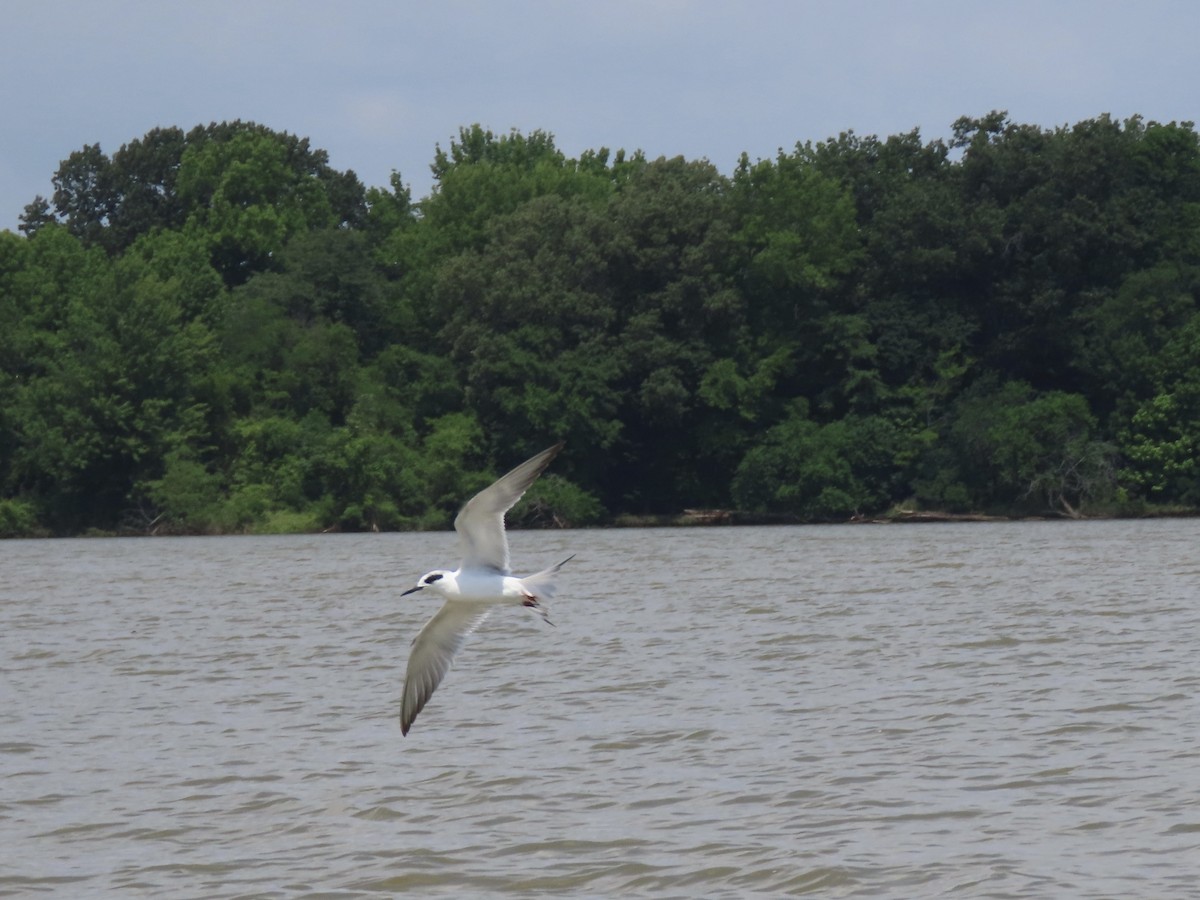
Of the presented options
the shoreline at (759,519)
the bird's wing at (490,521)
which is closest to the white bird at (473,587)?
the bird's wing at (490,521)

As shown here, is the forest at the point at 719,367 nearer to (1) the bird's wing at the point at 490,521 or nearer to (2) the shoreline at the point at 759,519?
(2) the shoreline at the point at 759,519

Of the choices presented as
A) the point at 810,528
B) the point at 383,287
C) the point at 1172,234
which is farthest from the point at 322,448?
the point at 1172,234

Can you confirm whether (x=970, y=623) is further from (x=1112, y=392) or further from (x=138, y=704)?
(x=1112, y=392)

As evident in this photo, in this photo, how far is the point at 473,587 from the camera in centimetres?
1288

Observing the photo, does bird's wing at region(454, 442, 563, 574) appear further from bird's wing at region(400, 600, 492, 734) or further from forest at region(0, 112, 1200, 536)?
forest at region(0, 112, 1200, 536)

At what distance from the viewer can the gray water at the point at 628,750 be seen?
10672 millimetres

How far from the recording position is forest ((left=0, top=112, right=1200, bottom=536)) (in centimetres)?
5862

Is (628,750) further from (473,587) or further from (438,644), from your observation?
(473,587)

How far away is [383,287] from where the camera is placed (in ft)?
230

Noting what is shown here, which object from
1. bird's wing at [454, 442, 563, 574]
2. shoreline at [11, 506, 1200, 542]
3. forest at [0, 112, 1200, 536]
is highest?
forest at [0, 112, 1200, 536]

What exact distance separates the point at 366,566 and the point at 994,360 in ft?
98.8

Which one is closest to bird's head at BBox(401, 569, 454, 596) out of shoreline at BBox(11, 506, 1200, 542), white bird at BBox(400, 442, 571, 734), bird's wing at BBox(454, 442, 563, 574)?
white bird at BBox(400, 442, 571, 734)

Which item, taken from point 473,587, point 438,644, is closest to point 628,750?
point 438,644

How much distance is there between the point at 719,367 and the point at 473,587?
4815cm
